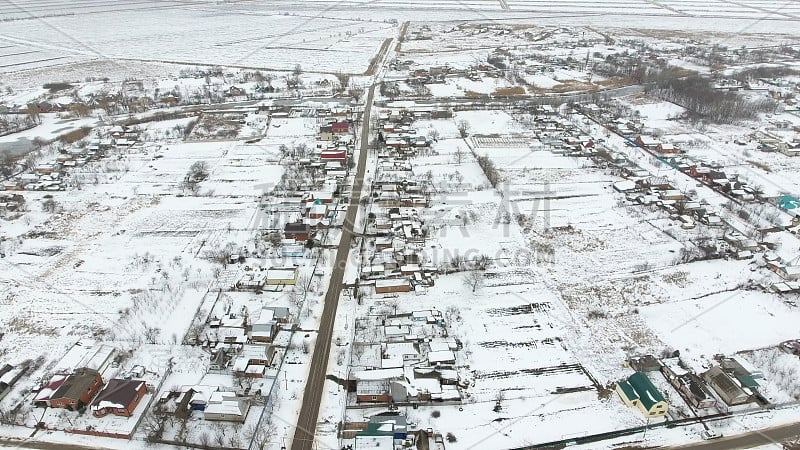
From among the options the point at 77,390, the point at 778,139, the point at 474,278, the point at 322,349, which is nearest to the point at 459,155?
the point at 474,278

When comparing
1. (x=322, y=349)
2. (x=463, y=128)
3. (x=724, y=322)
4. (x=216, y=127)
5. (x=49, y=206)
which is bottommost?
(x=724, y=322)

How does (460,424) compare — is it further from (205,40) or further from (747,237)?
(205,40)

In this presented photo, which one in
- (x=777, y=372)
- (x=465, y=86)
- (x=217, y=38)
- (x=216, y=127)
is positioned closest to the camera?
(x=777, y=372)

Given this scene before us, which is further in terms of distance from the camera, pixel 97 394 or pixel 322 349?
pixel 322 349

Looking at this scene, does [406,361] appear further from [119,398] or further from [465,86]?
[465,86]

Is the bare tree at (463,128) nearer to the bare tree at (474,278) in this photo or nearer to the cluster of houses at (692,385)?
the bare tree at (474,278)

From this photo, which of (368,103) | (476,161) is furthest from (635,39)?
(476,161)

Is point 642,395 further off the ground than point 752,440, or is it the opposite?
point 642,395

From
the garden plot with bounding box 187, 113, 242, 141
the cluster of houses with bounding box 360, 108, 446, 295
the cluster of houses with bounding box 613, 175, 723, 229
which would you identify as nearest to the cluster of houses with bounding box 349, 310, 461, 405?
the cluster of houses with bounding box 360, 108, 446, 295
